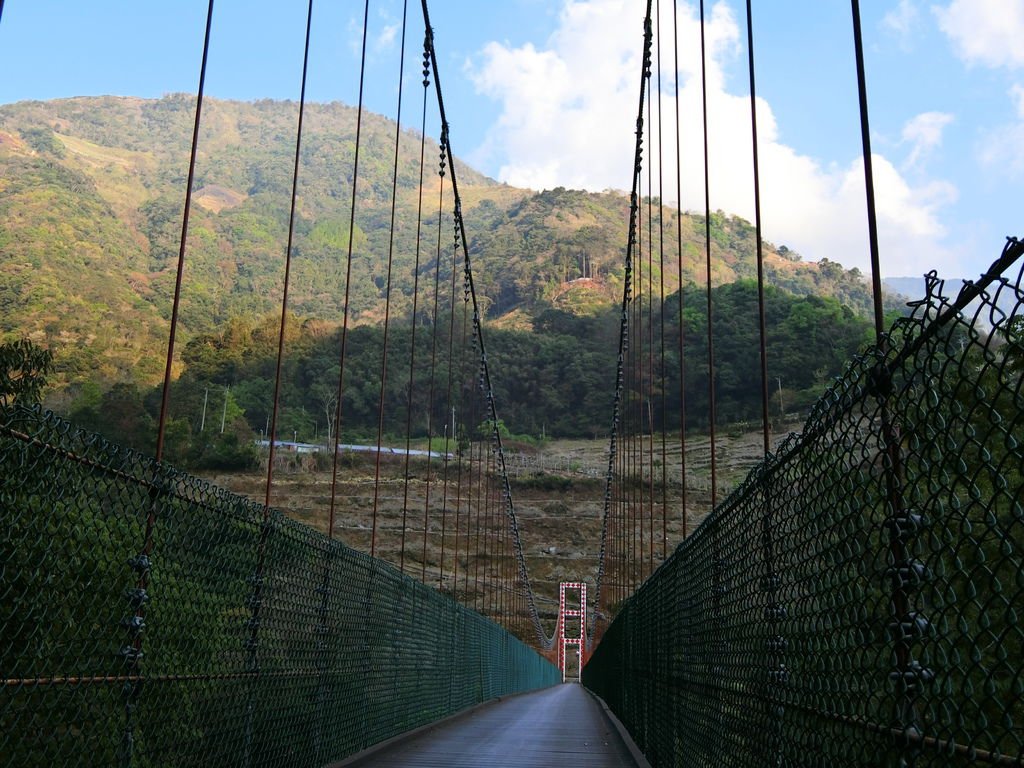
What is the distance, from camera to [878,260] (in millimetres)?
2076

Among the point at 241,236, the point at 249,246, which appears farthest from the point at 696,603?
the point at 241,236

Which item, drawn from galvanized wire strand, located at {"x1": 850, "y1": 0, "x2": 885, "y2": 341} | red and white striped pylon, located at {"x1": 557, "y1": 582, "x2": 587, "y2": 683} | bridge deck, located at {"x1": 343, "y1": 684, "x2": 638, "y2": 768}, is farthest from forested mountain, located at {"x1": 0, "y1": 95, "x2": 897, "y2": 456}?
galvanized wire strand, located at {"x1": 850, "y1": 0, "x2": 885, "y2": 341}

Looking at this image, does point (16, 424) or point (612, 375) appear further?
point (612, 375)

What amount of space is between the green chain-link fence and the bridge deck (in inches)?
15.5

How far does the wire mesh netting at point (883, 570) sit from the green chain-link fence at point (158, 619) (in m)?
1.49

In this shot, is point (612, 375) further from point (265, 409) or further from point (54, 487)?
point (54, 487)

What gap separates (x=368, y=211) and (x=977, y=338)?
9354cm

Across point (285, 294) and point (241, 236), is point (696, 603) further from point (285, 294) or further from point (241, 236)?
point (241, 236)

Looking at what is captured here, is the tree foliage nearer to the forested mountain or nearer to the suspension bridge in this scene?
the suspension bridge

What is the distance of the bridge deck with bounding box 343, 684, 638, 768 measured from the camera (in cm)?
467

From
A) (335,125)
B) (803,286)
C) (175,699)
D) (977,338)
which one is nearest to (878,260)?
(977,338)

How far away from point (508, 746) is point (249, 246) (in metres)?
62.9

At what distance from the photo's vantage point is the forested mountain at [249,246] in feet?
132

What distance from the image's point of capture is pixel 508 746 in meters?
5.71
